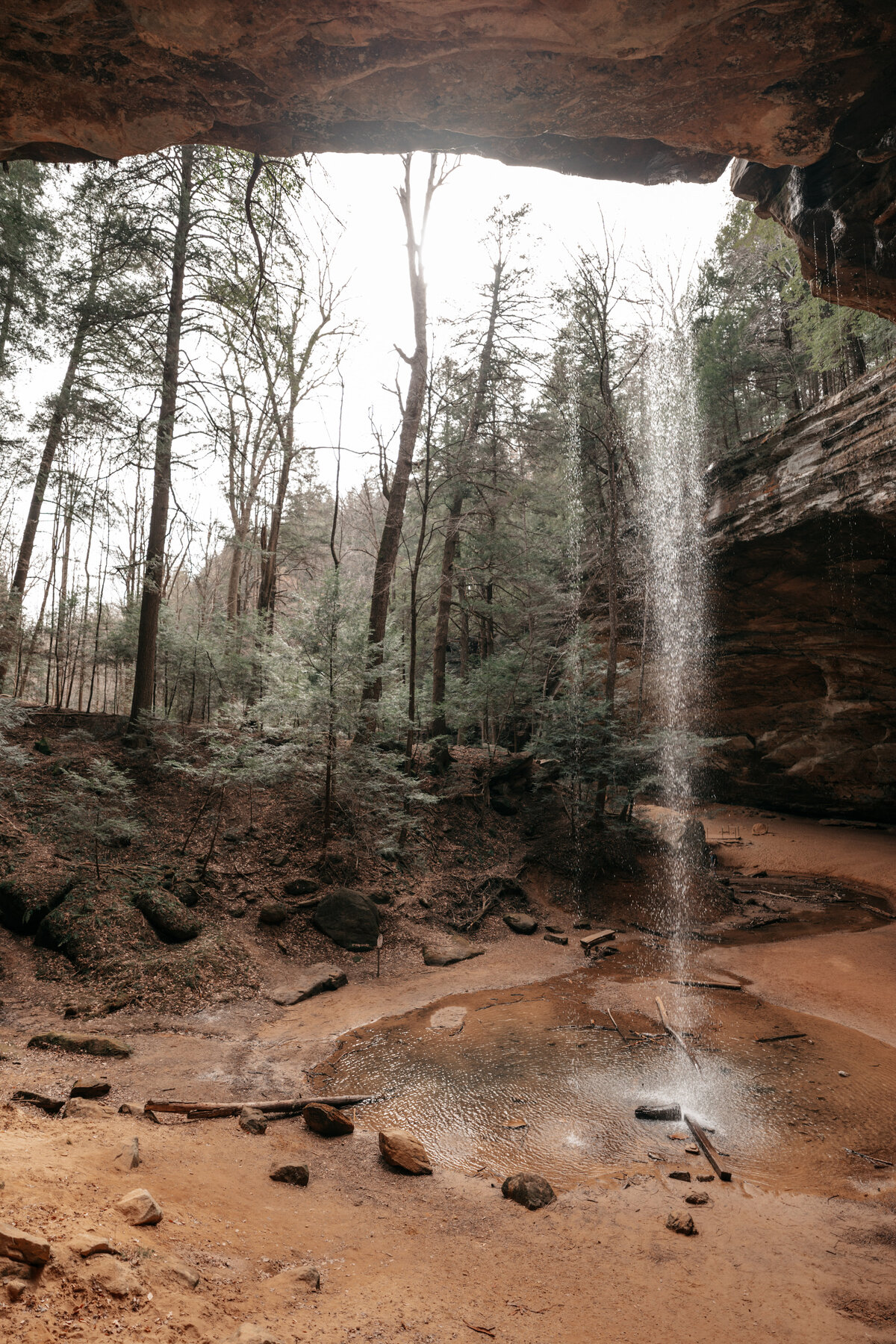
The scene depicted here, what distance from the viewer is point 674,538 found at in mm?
15297

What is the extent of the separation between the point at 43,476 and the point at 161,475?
2434 millimetres

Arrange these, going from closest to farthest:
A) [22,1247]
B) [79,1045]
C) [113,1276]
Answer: [22,1247] → [113,1276] → [79,1045]

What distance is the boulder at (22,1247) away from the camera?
5.68ft

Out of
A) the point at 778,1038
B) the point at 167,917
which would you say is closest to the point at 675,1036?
the point at 778,1038

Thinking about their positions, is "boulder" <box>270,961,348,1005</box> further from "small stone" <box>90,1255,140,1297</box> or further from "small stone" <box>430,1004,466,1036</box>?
"small stone" <box>90,1255,140,1297</box>

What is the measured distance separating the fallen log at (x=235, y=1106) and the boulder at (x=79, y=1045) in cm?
98

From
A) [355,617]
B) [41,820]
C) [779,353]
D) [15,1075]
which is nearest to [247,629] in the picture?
[355,617]

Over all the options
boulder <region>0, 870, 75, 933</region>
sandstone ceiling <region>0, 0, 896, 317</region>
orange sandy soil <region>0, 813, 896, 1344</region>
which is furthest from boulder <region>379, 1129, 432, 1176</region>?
sandstone ceiling <region>0, 0, 896, 317</region>

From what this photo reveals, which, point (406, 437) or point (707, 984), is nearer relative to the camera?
point (707, 984)

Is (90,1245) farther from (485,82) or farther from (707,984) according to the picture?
(707,984)

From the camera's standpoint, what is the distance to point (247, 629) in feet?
44.3

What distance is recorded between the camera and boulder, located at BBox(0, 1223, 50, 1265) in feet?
5.68

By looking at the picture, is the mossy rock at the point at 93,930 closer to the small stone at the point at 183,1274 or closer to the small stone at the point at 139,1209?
the small stone at the point at 139,1209

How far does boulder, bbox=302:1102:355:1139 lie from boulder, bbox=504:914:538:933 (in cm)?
573
